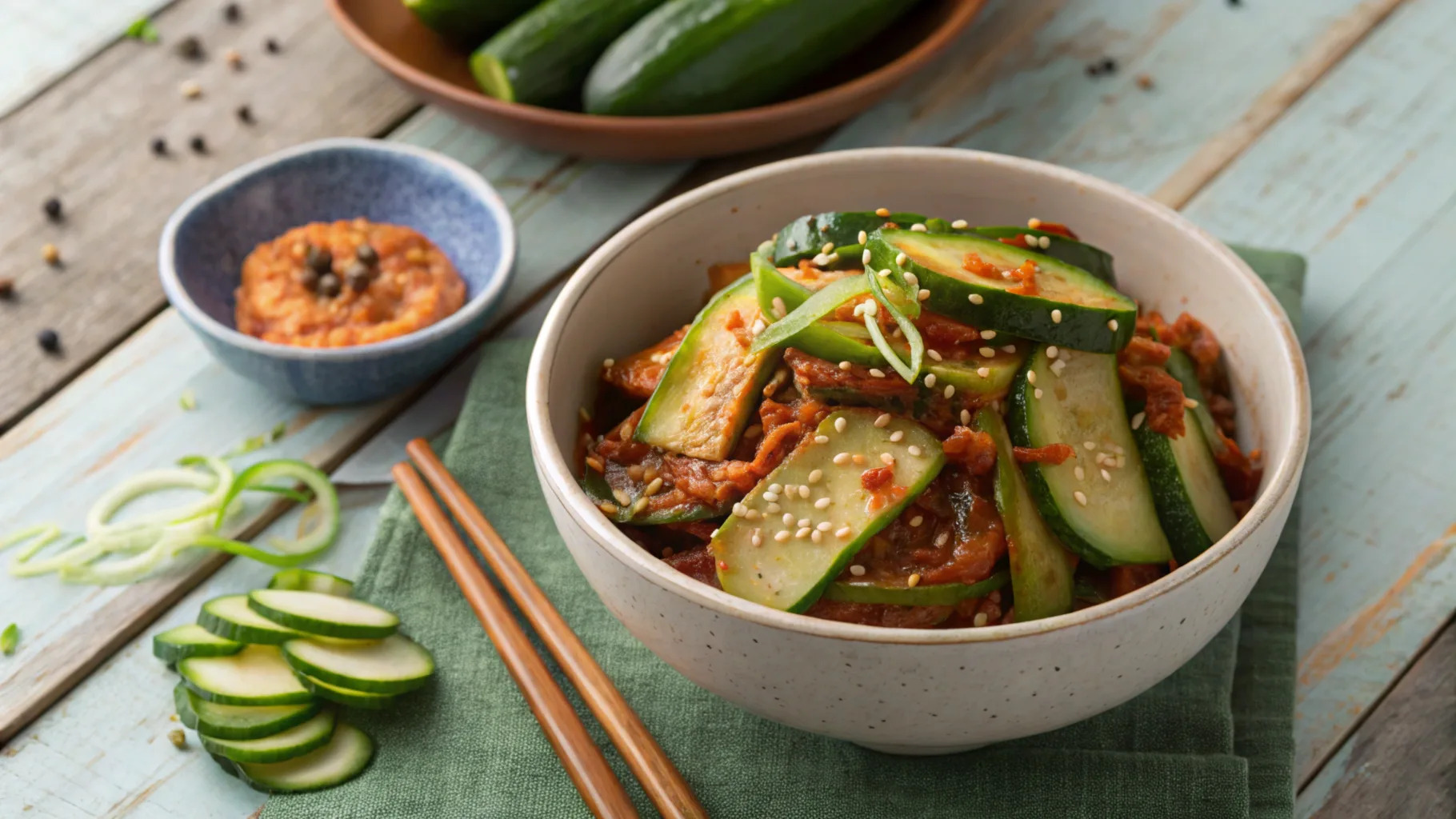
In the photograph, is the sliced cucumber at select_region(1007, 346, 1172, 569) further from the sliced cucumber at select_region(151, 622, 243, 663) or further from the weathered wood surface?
the sliced cucumber at select_region(151, 622, 243, 663)

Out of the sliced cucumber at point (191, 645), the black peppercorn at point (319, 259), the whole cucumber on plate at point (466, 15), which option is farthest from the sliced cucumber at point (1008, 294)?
the whole cucumber on plate at point (466, 15)

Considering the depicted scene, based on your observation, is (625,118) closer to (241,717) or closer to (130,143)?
(130,143)

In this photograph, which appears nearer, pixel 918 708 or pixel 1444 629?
pixel 918 708

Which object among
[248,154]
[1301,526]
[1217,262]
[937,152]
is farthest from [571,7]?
[1301,526]

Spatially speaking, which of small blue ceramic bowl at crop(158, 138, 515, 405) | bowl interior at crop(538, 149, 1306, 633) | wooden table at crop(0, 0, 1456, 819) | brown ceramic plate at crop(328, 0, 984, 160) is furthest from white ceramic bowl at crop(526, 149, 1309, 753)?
brown ceramic plate at crop(328, 0, 984, 160)

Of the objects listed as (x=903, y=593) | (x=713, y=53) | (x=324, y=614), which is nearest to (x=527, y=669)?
(x=324, y=614)

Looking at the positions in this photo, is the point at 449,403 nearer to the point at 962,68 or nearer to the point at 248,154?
the point at 248,154

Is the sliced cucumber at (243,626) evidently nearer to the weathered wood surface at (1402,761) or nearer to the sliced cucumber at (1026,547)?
the sliced cucumber at (1026,547)
